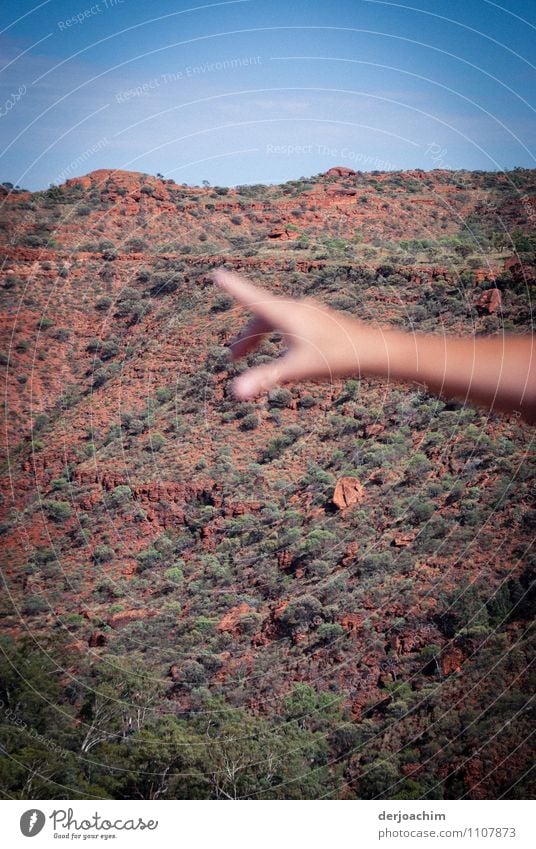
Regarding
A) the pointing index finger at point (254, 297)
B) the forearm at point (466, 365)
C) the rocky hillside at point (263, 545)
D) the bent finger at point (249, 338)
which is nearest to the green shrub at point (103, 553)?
the rocky hillside at point (263, 545)

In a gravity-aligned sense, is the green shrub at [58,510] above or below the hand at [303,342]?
below

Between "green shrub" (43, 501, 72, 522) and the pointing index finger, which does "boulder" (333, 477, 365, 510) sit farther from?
the pointing index finger

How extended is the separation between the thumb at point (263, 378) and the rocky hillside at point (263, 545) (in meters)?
0.75

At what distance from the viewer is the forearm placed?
42938mm

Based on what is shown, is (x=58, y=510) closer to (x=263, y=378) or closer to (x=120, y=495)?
(x=120, y=495)

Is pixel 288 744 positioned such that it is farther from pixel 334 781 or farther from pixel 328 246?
pixel 328 246

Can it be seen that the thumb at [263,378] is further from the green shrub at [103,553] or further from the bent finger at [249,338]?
the green shrub at [103,553]

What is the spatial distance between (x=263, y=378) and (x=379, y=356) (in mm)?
5620

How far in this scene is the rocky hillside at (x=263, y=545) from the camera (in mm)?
34312

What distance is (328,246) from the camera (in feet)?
201

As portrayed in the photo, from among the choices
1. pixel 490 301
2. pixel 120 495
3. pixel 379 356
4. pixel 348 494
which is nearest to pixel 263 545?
pixel 348 494

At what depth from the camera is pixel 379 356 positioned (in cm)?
4872

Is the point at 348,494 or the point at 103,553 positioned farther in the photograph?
the point at 103,553
